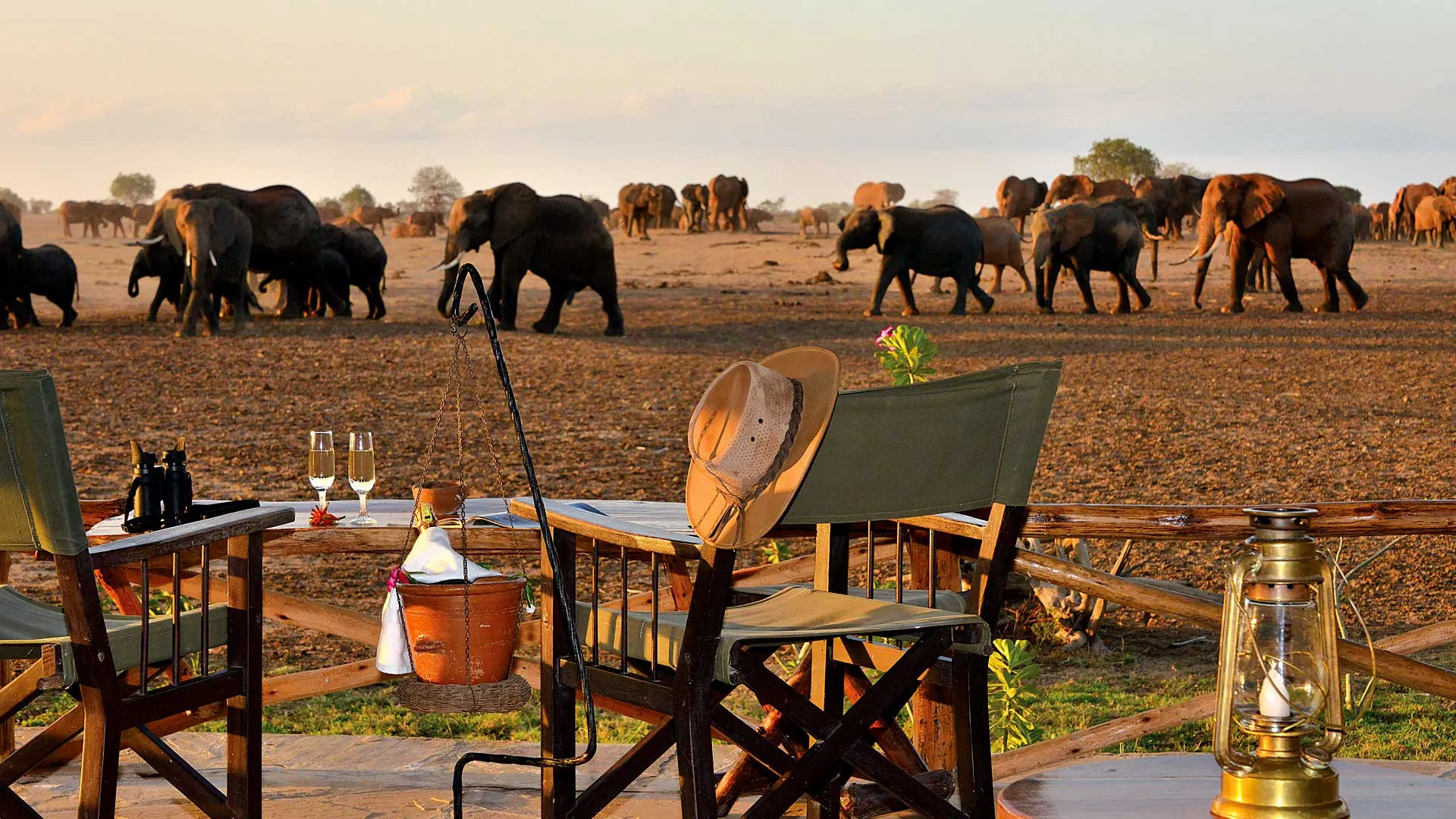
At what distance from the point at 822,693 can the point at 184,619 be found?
116cm

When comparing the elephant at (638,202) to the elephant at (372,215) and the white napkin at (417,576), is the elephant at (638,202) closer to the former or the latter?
the elephant at (372,215)

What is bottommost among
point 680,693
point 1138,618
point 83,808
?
point 1138,618

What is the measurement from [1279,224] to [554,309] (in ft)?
33.3

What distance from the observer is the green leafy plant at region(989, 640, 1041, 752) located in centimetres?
458

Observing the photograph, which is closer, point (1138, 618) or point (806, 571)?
point (806, 571)

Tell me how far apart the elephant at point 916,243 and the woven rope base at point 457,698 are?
20059 millimetres

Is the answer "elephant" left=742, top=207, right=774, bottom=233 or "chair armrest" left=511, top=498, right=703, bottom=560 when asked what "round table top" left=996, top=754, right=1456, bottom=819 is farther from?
"elephant" left=742, top=207, right=774, bottom=233

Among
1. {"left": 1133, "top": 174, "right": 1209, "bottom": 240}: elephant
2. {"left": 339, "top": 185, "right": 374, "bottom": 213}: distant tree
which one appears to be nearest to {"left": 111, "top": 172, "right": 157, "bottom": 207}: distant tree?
{"left": 339, "top": 185, "right": 374, "bottom": 213}: distant tree

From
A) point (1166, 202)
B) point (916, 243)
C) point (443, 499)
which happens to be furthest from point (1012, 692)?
point (1166, 202)

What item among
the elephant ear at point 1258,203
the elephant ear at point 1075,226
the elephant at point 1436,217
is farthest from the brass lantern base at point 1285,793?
the elephant at point 1436,217

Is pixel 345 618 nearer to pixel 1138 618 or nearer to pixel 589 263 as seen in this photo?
pixel 1138 618

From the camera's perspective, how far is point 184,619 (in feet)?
10.1

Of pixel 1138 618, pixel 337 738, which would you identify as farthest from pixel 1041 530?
pixel 1138 618

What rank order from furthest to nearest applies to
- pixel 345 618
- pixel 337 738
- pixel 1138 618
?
1. pixel 1138 618
2. pixel 337 738
3. pixel 345 618
